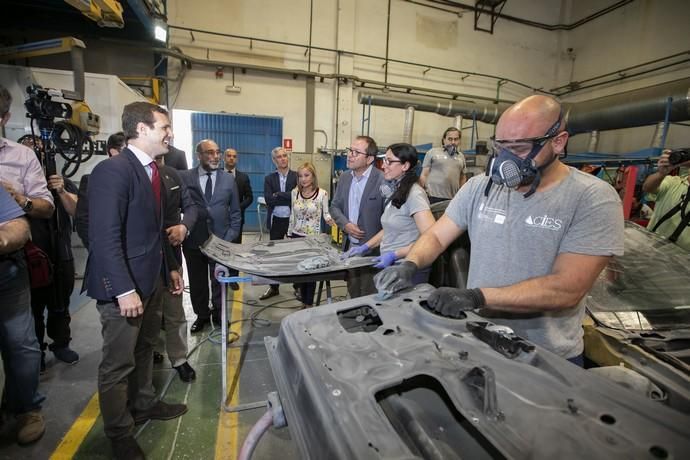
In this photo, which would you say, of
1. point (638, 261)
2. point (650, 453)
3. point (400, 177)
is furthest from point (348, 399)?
point (638, 261)

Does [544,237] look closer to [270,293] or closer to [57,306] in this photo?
[57,306]

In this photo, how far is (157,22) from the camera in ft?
19.5

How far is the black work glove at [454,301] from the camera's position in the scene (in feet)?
3.96

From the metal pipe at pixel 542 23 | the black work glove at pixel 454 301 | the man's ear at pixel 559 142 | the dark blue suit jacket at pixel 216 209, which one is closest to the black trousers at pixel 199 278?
the dark blue suit jacket at pixel 216 209

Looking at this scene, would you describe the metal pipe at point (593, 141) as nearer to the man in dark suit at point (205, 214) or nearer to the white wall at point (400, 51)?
the white wall at point (400, 51)

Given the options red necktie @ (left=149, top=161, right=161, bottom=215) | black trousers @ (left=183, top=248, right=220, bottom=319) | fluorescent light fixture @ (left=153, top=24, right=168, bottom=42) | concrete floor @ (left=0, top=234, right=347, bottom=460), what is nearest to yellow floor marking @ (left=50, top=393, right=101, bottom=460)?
concrete floor @ (left=0, top=234, right=347, bottom=460)

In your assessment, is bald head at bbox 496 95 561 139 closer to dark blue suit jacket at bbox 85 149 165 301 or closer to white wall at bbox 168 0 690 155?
dark blue suit jacket at bbox 85 149 165 301

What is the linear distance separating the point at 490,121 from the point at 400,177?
7646 mm

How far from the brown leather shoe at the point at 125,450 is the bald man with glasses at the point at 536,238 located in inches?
64.0

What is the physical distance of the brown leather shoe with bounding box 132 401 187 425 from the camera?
2166mm

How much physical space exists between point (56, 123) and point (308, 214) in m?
2.47

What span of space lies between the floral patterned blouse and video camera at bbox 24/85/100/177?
2158 mm

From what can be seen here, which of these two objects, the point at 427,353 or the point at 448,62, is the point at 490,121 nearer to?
the point at 448,62

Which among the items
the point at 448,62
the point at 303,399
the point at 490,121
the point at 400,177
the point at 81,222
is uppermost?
the point at 448,62
